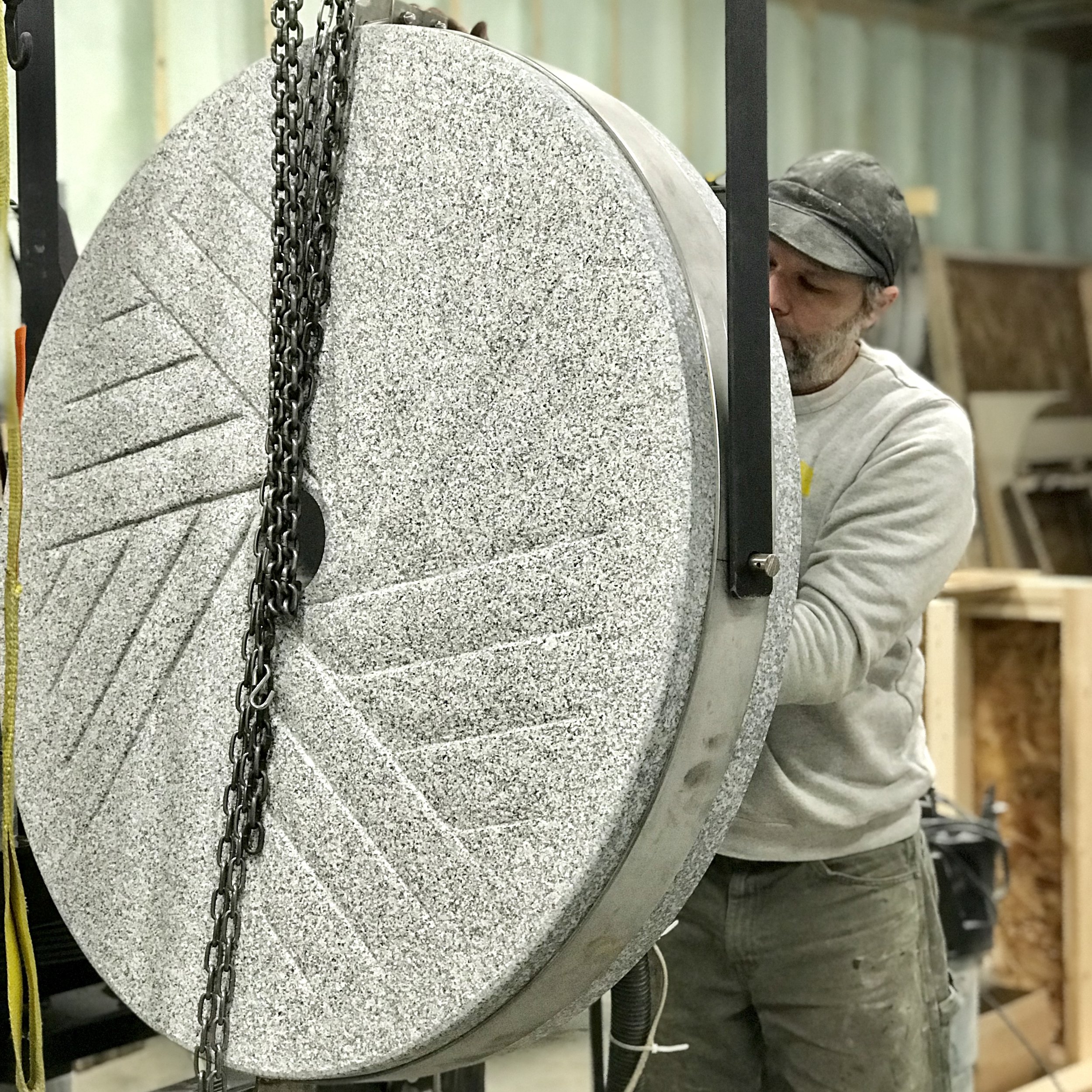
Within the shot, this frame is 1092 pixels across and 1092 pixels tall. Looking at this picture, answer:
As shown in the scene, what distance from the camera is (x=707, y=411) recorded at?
866mm

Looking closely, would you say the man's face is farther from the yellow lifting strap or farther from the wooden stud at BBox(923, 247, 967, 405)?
the wooden stud at BBox(923, 247, 967, 405)

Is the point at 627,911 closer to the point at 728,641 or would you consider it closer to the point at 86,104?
the point at 728,641

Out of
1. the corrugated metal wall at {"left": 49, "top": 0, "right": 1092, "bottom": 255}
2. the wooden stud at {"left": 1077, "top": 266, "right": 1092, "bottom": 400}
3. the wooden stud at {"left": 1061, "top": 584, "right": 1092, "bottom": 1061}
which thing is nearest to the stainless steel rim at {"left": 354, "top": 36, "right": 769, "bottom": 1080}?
the corrugated metal wall at {"left": 49, "top": 0, "right": 1092, "bottom": 255}

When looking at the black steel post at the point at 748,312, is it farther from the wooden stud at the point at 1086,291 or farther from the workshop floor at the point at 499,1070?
the wooden stud at the point at 1086,291

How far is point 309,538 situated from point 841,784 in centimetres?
70

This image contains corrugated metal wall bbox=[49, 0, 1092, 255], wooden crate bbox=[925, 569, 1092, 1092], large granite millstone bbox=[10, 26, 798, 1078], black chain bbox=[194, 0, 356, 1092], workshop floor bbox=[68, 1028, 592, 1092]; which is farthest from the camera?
workshop floor bbox=[68, 1028, 592, 1092]

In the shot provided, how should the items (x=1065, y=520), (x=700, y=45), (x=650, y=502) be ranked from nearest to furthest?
(x=650, y=502), (x=700, y=45), (x=1065, y=520)

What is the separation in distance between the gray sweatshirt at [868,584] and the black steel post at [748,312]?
446 mm

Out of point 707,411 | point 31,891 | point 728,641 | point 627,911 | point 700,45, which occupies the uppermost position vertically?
point 700,45

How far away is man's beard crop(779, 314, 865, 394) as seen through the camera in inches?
59.6

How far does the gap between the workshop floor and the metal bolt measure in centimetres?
239

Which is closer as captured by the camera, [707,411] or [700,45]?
[707,411]

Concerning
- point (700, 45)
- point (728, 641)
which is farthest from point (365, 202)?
point (700, 45)

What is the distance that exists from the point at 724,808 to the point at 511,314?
36 cm
